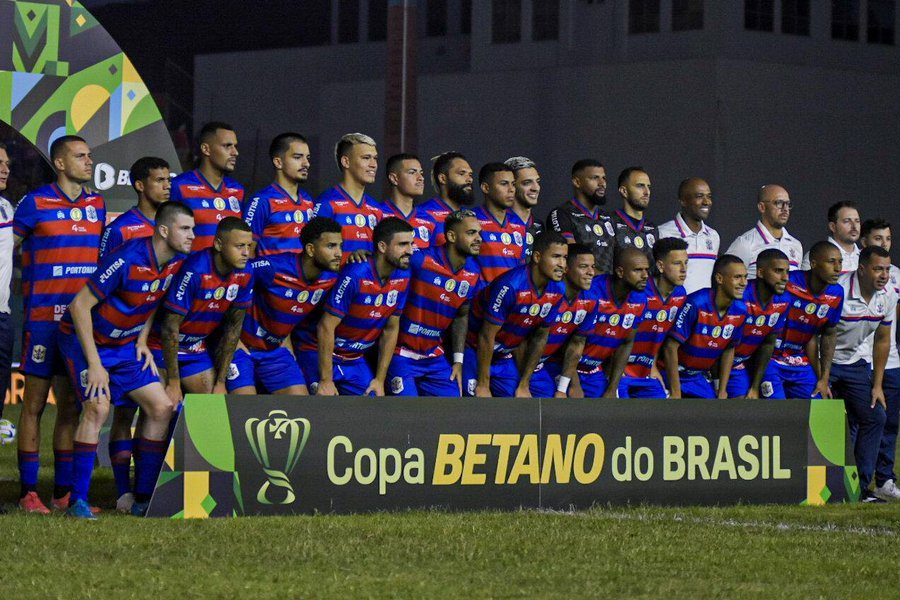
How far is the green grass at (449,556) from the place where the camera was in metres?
5.90

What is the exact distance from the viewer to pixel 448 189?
9.88 m

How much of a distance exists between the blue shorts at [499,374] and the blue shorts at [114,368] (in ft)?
7.22

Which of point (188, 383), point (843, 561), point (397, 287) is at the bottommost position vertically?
point (843, 561)

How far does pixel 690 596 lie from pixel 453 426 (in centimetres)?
282

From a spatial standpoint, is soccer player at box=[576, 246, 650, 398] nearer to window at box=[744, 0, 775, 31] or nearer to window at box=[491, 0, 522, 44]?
window at box=[744, 0, 775, 31]

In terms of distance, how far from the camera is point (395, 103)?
16625mm

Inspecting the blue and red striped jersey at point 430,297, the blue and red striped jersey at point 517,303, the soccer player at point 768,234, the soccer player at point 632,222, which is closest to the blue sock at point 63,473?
the blue and red striped jersey at point 430,297

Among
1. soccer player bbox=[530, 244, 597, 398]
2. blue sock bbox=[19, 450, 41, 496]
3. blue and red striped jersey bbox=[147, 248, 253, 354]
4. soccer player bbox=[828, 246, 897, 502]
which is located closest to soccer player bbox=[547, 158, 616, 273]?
soccer player bbox=[530, 244, 597, 398]

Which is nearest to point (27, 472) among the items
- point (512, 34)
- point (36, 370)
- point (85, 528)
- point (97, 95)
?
point (36, 370)

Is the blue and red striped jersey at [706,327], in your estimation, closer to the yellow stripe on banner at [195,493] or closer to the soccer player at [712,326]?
the soccer player at [712,326]

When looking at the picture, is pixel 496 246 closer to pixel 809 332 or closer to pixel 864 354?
pixel 809 332

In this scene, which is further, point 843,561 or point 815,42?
point 815,42

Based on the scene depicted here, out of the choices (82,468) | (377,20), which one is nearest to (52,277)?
A: (82,468)

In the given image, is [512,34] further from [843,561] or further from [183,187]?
[843,561]
